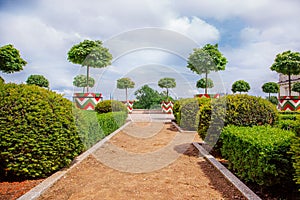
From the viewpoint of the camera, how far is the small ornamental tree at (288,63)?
744 inches

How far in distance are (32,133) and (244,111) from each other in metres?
4.57

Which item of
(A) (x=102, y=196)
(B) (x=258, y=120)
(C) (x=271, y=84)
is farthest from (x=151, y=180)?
(C) (x=271, y=84)

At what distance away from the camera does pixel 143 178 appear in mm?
4246

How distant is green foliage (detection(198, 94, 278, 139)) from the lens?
5480 mm

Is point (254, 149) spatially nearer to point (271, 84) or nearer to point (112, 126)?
point (112, 126)

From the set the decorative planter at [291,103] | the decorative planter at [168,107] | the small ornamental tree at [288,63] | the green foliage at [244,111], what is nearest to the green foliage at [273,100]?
the small ornamental tree at [288,63]

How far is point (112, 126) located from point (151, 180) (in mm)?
6359

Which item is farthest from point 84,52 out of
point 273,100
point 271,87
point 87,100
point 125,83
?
point 273,100

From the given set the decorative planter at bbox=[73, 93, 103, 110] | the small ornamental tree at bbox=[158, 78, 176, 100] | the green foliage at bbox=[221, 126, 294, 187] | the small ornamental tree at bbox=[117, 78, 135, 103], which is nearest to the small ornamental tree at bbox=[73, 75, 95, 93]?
the decorative planter at bbox=[73, 93, 103, 110]

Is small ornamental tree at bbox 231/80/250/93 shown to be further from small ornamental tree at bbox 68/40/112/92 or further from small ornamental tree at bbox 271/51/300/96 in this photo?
small ornamental tree at bbox 68/40/112/92

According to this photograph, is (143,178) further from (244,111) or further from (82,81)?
(82,81)

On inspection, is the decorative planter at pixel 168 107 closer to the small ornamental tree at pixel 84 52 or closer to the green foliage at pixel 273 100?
the small ornamental tree at pixel 84 52

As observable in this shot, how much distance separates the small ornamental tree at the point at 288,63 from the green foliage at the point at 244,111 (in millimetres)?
16140

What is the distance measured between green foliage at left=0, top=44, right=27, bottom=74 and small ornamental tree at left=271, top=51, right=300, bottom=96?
77.5 ft
